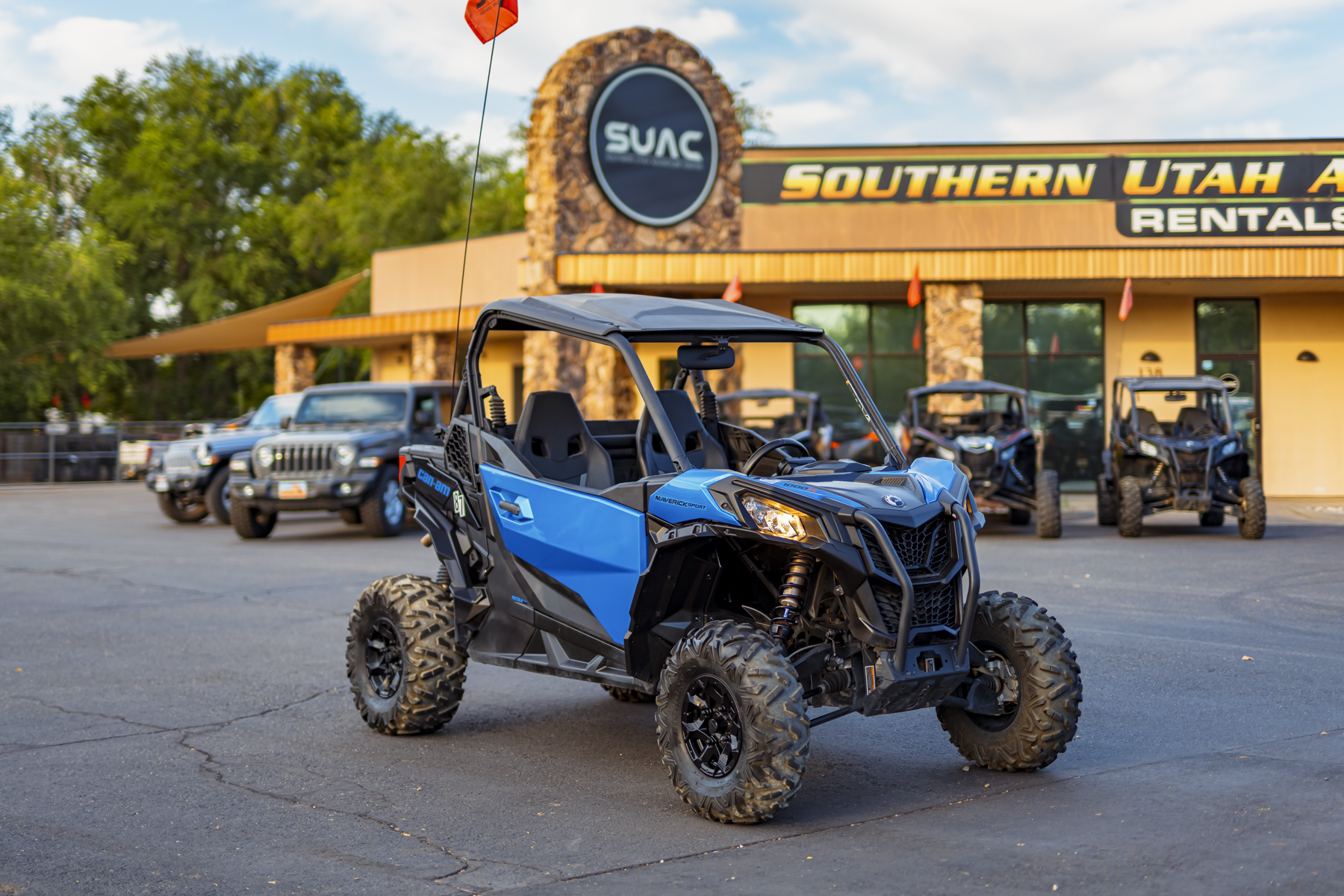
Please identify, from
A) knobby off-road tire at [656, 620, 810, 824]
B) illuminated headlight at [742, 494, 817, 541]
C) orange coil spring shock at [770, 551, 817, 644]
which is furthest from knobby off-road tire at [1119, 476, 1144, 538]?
illuminated headlight at [742, 494, 817, 541]

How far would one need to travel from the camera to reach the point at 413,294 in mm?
33031

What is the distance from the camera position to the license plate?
17641mm

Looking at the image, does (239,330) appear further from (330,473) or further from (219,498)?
(330,473)

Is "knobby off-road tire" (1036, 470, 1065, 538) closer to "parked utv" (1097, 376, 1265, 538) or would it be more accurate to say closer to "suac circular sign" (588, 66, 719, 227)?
"parked utv" (1097, 376, 1265, 538)

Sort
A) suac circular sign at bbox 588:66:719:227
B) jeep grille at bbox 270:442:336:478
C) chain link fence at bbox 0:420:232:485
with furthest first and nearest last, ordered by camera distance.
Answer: chain link fence at bbox 0:420:232:485 → suac circular sign at bbox 588:66:719:227 → jeep grille at bbox 270:442:336:478

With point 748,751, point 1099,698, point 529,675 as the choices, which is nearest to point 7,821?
point 748,751

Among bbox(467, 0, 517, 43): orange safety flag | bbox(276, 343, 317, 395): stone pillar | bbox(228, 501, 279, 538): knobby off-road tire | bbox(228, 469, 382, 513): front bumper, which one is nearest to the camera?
bbox(467, 0, 517, 43): orange safety flag

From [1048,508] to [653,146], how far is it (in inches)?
471

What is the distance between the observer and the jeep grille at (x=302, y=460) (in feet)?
58.2

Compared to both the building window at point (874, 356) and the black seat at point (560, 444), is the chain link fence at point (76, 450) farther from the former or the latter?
the black seat at point (560, 444)

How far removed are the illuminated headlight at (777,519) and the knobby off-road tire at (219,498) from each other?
53.0 feet

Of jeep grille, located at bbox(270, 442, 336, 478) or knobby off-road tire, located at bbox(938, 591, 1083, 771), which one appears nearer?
knobby off-road tire, located at bbox(938, 591, 1083, 771)

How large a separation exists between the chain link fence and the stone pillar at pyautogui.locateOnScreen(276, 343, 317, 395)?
85.6 inches

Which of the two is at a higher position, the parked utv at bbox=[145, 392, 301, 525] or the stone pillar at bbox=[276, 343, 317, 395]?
the stone pillar at bbox=[276, 343, 317, 395]
